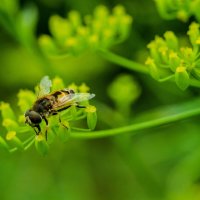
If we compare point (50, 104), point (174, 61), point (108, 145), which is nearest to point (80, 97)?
point (50, 104)

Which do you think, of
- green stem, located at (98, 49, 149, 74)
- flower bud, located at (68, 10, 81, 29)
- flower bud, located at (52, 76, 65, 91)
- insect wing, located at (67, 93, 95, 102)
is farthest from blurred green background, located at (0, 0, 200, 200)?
insect wing, located at (67, 93, 95, 102)

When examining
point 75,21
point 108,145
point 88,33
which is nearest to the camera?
point 88,33

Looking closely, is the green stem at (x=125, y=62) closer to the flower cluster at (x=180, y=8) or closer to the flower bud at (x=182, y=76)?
the flower cluster at (x=180, y=8)

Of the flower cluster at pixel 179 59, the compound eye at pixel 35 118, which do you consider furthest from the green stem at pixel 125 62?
the compound eye at pixel 35 118

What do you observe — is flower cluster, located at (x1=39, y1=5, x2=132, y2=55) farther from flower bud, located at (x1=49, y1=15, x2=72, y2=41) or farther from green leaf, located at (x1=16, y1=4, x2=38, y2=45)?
green leaf, located at (x1=16, y1=4, x2=38, y2=45)

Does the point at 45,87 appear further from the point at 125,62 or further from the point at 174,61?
the point at 174,61

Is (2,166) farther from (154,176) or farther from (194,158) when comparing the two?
(194,158)
